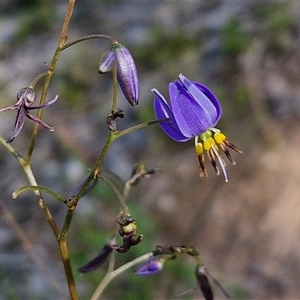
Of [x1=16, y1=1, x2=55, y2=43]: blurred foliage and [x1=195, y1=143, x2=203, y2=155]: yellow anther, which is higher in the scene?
[x1=16, y1=1, x2=55, y2=43]: blurred foliage

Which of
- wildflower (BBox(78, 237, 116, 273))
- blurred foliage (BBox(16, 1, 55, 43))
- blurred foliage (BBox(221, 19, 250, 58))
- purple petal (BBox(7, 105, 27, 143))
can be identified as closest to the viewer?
purple petal (BBox(7, 105, 27, 143))

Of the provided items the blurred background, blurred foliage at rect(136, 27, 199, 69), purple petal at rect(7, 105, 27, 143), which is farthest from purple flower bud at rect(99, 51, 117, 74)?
blurred foliage at rect(136, 27, 199, 69)

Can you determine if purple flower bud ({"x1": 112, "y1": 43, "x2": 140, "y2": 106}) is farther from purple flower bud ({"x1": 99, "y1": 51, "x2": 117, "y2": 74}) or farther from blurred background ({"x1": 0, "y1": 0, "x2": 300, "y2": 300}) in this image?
blurred background ({"x1": 0, "y1": 0, "x2": 300, "y2": 300})

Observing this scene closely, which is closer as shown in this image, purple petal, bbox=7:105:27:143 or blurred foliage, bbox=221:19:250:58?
purple petal, bbox=7:105:27:143

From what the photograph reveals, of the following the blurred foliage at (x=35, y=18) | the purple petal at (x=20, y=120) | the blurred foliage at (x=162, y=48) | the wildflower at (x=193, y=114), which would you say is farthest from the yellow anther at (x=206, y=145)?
the blurred foliage at (x=35, y=18)

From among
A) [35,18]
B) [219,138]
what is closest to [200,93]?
[219,138]

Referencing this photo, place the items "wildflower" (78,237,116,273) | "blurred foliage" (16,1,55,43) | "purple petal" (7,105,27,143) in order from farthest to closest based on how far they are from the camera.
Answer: "blurred foliage" (16,1,55,43), "wildflower" (78,237,116,273), "purple petal" (7,105,27,143)

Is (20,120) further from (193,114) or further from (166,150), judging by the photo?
(166,150)
